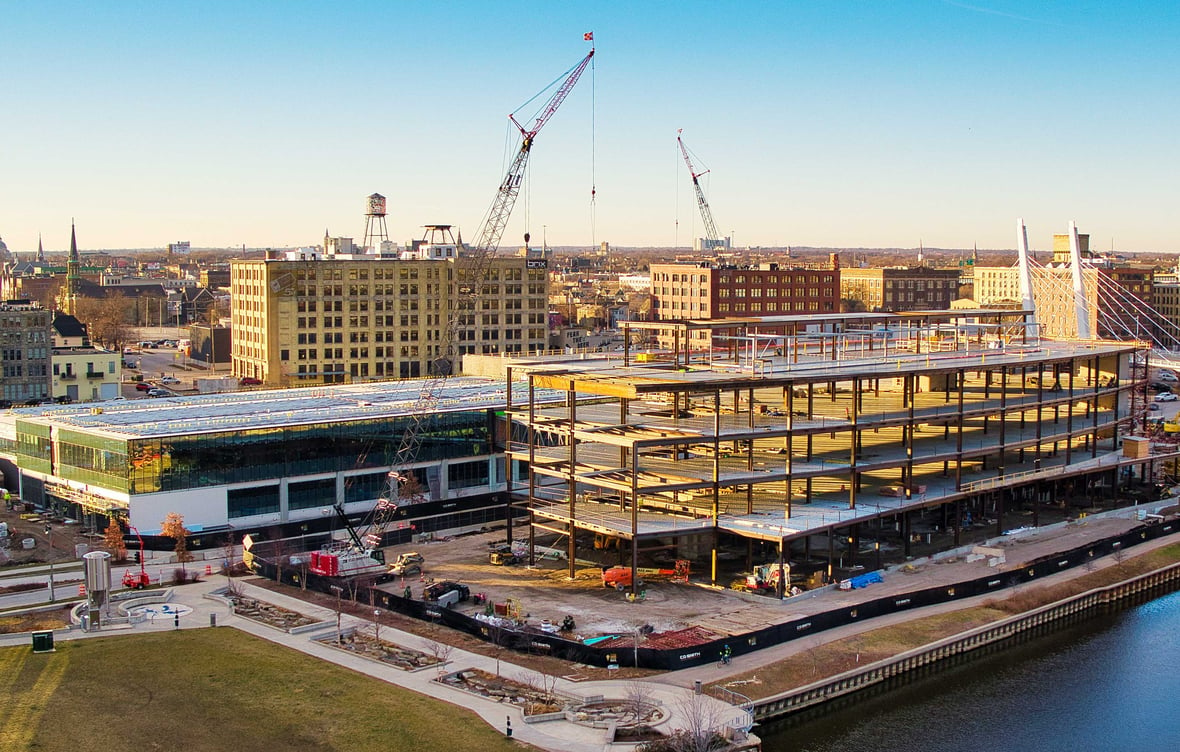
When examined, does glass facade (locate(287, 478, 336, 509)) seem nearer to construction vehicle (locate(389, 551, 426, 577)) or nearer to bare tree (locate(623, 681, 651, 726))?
construction vehicle (locate(389, 551, 426, 577))

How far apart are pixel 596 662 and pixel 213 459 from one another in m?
39.8

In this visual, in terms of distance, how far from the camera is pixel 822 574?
83.2 metres

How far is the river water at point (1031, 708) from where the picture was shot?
63.0 meters

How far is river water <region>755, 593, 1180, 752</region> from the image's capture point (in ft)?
Result: 207

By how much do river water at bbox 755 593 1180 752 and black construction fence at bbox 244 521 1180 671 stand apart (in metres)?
5.15

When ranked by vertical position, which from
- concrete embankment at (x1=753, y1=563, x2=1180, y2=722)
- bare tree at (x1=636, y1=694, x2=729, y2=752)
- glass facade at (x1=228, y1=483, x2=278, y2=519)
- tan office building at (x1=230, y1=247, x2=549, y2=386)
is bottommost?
concrete embankment at (x1=753, y1=563, x2=1180, y2=722)

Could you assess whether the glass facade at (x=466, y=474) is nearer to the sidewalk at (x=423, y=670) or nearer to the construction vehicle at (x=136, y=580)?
the sidewalk at (x=423, y=670)

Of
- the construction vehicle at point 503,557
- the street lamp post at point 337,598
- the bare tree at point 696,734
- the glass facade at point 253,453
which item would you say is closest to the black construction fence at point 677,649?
the street lamp post at point 337,598

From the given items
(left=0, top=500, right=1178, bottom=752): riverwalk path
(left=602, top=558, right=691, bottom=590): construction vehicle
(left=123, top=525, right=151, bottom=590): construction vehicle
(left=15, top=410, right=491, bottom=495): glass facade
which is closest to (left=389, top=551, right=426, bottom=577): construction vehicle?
(left=0, top=500, right=1178, bottom=752): riverwalk path

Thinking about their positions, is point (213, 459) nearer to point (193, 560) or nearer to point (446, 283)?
point (193, 560)

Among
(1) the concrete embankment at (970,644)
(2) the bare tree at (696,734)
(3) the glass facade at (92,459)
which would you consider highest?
(3) the glass facade at (92,459)

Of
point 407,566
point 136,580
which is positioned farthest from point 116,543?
point 407,566

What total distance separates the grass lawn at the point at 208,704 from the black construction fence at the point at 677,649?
851cm

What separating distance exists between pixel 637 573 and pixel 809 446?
17910 millimetres
